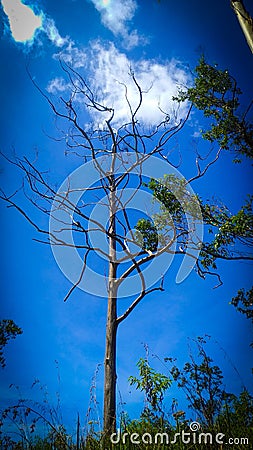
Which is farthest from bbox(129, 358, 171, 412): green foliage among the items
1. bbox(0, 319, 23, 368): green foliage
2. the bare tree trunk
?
bbox(0, 319, 23, 368): green foliage

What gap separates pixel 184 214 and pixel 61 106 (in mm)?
3523

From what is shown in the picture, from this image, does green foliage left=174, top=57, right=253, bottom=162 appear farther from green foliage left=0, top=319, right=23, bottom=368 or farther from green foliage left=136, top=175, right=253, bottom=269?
green foliage left=0, top=319, right=23, bottom=368

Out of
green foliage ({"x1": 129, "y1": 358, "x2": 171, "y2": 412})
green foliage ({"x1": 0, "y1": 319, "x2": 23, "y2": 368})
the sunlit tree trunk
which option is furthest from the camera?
green foliage ({"x1": 0, "y1": 319, "x2": 23, "y2": 368})

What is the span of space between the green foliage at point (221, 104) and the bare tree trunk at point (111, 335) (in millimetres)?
2254

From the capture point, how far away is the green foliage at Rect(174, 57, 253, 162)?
5066mm

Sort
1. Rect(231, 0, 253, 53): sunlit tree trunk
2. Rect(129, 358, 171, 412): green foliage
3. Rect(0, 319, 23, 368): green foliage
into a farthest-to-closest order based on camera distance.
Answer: Rect(0, 319, 23, 368): green foliage
Rect(129, 358, 171, 412): green foliage
Rect(231, 0, 253, 53): sunlit tree trunk

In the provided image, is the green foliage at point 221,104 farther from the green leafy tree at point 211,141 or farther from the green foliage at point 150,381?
the green foliage at point 150,381

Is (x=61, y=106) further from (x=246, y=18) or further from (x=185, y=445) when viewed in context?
(x=185, y=445)

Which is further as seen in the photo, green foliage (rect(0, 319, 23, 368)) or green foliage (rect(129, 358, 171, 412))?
green foliage (rect(0, 319, 23, 368))

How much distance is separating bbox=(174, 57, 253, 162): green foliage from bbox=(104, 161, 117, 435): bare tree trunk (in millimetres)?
2254

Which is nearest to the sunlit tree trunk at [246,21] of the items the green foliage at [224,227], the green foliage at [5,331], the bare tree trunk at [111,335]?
the green foliage at [224,227]

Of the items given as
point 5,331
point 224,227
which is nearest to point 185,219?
point 224,227

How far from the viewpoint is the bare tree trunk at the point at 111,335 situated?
15.2 ft

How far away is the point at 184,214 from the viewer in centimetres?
546
